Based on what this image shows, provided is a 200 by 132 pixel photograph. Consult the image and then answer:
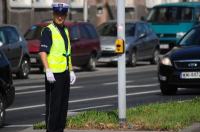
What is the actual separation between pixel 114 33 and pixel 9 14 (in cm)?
463

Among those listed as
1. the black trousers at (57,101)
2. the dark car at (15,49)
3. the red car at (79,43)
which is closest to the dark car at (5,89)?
the black trousers at (57,101)

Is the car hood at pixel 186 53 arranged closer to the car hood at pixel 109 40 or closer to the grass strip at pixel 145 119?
the grass strip at pixel 145 119

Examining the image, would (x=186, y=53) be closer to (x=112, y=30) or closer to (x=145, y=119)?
A: (x=145, y=119)

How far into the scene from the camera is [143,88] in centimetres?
2198

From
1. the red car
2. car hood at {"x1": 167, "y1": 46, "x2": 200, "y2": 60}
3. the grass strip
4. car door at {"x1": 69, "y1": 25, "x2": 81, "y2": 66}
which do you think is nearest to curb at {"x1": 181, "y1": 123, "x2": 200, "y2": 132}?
the grass strip

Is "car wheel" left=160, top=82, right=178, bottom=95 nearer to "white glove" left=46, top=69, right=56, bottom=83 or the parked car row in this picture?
the parked car row

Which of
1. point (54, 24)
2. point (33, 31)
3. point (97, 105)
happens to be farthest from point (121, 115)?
point (33, 31)

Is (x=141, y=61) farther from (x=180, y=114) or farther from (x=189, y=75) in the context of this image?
(x=180, y=114)

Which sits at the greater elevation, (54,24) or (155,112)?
(54,24)

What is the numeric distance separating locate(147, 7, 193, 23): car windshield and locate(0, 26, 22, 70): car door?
1239 centimetres

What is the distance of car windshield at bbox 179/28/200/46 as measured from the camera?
19.8 meters

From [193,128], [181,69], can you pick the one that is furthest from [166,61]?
[193,128]

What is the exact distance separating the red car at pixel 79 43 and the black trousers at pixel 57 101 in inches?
696

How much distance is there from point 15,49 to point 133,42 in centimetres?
761
